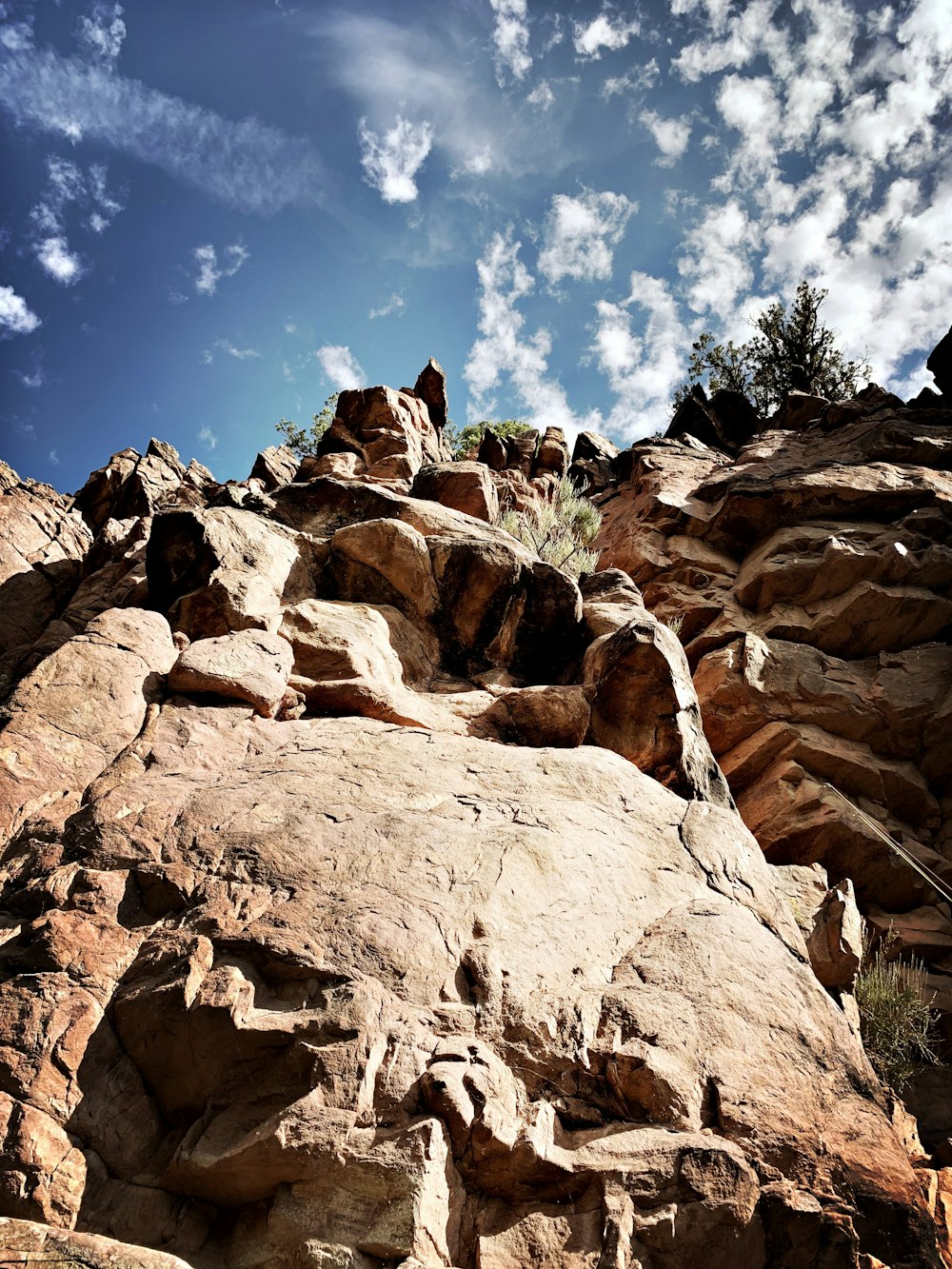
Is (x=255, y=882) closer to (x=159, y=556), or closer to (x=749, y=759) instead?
(x=159, y=556)

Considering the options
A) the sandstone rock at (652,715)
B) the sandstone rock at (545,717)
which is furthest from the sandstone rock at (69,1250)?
the sandstone rock at (652,715)

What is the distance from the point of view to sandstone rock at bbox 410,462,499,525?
12.4m

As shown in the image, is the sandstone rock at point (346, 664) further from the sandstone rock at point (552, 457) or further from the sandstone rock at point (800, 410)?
the sandstone rock at point (800, 410)

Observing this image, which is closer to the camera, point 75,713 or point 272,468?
point 75,713

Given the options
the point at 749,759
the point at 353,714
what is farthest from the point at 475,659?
the point at 749,759

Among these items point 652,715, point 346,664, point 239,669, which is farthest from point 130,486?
point 652,715

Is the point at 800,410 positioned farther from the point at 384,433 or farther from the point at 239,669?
the point at 239,669

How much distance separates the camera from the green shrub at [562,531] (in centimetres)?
1288

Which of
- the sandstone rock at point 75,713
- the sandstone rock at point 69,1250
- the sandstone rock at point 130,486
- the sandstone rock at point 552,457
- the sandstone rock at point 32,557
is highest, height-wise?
the sandstone rock at point 552,457

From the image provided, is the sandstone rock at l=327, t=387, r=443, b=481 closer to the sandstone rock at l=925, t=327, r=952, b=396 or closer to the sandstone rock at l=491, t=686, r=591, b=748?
the sandstone rock at l=491, t=686, r=591, b=748

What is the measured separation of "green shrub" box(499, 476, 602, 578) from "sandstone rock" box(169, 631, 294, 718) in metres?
6.18

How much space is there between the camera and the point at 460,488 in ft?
40.8

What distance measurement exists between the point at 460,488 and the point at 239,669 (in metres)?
7.05

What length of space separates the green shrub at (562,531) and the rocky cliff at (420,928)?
128 inches
